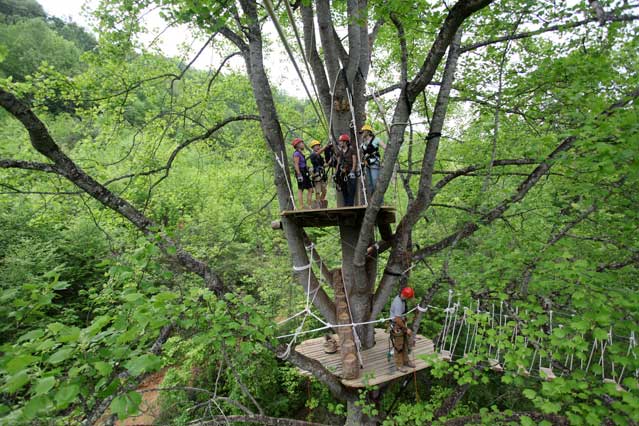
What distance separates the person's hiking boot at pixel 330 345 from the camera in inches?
186

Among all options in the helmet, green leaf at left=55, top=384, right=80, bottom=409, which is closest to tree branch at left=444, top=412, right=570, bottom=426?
the helmet

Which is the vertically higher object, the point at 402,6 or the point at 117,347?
the point at 402,6

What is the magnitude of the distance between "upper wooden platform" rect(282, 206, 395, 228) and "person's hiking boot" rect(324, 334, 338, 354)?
6.26 ft

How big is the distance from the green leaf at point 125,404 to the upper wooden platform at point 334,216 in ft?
7.34

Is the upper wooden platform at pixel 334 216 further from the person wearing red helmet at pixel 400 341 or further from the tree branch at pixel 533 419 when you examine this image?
the tree branch at pixel 533 419

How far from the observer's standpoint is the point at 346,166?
4.05 meters

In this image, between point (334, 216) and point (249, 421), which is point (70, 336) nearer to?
point (249, 421)

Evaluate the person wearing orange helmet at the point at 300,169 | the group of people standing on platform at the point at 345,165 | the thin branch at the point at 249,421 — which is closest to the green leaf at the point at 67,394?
the thin branch at the point at 249,421

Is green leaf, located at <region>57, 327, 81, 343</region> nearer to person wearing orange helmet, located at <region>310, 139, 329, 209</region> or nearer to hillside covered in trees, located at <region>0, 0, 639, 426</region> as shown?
hillside covered in trees, located at <region>0, 0, 639, 426</region>

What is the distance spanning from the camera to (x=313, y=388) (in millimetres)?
7285

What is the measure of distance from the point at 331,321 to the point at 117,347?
10.3ft

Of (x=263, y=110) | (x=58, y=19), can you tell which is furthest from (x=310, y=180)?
(x=58, y=19)

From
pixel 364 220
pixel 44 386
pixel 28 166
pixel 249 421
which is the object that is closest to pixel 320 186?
pixel 364 220

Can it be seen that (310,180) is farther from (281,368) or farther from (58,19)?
(58,19)
